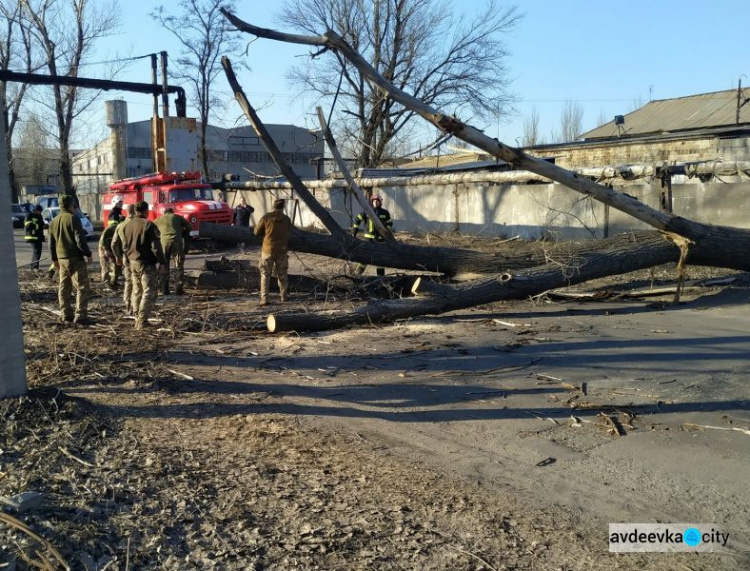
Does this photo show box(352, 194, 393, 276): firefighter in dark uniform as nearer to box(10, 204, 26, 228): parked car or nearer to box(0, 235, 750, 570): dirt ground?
box(0, 235, 750, 570): dirt ground

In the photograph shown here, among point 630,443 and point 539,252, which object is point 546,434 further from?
point 539,252

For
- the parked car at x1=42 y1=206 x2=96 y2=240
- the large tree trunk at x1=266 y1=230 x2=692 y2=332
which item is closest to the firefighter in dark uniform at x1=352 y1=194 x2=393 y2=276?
the large tree trunk at x1=266 y1=230 x2=692 y2=332

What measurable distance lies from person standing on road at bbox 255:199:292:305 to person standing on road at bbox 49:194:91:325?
2.83 m

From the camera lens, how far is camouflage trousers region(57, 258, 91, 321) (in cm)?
995

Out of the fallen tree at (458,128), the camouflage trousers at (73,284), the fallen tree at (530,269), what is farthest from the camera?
the camouflage trousers at (73,284)

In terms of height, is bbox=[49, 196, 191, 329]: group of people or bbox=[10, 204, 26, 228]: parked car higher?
bbox=[10, 204, 26, 228]: parked car

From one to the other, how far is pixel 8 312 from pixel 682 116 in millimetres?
30898

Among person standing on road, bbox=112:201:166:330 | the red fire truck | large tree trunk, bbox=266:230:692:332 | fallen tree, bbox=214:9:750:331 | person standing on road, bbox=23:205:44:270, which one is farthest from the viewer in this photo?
the red fire truck

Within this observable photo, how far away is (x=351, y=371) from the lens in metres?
7.55

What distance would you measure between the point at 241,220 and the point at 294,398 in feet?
65.8

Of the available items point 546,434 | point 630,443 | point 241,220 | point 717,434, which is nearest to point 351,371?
point 546,434

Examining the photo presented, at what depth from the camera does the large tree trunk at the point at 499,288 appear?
9232 mm

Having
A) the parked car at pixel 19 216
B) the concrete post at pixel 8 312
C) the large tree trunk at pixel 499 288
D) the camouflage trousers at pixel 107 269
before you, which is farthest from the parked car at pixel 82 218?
the concrete post at pixel 8 312

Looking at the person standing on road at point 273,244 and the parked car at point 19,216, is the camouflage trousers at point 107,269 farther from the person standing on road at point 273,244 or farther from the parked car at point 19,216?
the parked car at point 19,216
